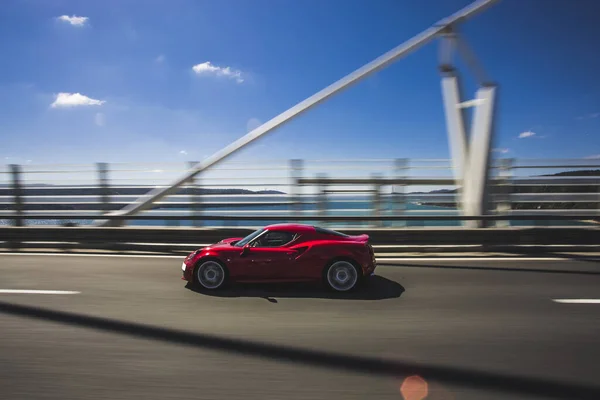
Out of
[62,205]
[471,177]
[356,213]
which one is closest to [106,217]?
[62,205]

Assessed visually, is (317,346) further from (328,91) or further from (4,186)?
(4,186)

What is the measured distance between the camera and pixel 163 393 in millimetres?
2963

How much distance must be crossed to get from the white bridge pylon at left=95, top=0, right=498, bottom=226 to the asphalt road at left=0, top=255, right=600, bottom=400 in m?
4.89

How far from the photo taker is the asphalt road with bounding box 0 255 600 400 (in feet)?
10.1

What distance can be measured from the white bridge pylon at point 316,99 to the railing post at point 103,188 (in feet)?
1.18

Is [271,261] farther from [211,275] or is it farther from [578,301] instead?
[578,301]

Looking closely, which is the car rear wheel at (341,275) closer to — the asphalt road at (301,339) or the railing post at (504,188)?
the asphalt road at (301,339)

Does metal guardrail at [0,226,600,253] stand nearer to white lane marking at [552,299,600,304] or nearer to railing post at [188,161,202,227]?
railing post at [188,161,202,227]

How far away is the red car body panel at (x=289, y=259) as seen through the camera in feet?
18.7

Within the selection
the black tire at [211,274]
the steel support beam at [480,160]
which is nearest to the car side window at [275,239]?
the black tire at [211,274]

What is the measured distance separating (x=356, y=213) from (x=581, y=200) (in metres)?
5.62

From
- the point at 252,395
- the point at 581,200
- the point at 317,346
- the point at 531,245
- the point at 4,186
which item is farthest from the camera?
the point at 4,186

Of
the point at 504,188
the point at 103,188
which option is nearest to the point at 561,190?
the point at 504,188

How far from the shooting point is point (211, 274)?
5.85 meters
